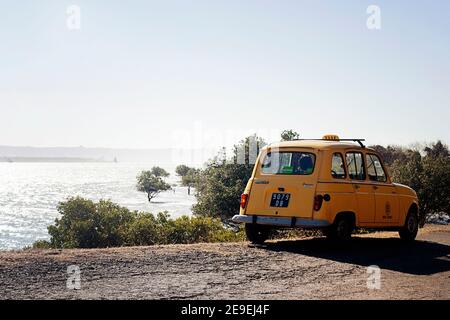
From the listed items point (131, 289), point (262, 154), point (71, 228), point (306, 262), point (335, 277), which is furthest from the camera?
point (71, 228)

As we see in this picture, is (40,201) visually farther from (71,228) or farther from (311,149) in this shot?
(311,149)

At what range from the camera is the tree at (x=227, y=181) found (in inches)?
1590

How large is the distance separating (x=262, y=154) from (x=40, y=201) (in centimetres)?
14757

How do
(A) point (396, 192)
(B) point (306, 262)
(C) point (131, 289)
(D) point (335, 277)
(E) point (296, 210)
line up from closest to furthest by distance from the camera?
(C) point (131, 289) → (D) point (335, 277) → (B) point (306, 262) → (E) point (296, 210) → (A) point (396, 192)

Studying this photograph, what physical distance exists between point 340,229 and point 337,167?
1.24m

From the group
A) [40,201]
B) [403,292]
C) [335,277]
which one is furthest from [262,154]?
[40,201]

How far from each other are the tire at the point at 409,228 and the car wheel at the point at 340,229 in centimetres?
242

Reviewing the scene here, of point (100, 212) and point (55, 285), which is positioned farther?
point (100, 212)

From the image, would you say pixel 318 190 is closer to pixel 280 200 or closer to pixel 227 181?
pixel 280 200

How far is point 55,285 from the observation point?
6652 mm

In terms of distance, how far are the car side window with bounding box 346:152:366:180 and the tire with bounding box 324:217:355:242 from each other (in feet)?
3.10

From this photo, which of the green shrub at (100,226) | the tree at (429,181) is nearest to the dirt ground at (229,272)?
the green shrub at (100,226)

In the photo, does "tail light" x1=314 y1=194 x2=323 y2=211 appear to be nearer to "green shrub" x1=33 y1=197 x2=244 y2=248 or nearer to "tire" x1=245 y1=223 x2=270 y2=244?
"tire" x1=245 y1=223 x2=270 y2=244

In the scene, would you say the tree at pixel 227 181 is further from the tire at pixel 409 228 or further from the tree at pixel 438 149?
the tree at pixel 438 149
